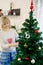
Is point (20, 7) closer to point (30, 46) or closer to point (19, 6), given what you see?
point (19, 6)

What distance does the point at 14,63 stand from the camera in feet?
7.57

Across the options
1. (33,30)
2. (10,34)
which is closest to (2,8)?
(10,34)

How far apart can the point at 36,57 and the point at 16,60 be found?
284 mm

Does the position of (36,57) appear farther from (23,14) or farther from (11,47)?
(23,14)

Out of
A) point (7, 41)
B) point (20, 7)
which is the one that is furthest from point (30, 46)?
point (20, 7)

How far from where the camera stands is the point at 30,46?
2271 mm

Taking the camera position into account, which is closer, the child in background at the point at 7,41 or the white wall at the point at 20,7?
the child in background at the point at 7,41

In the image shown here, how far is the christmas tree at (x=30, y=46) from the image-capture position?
2.24m

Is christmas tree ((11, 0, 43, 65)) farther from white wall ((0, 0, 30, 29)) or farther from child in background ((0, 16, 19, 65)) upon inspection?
white wall ((0, 0, 30, 29))

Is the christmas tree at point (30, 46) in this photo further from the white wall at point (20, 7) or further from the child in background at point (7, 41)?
the white wall at point (20, 7)

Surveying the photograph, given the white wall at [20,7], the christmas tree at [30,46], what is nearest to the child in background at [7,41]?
the christmas tree at [30,46]

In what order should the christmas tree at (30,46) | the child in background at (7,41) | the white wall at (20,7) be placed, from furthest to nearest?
the white wall at (20,7), the child in background at (7,41), the christmas tree at (30,46)

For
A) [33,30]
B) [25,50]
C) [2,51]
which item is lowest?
[2,51]

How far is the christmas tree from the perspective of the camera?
224 cm
